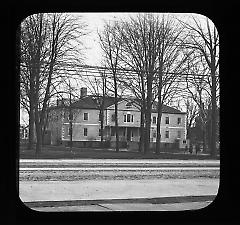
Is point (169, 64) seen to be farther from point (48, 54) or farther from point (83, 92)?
point (48, 54)

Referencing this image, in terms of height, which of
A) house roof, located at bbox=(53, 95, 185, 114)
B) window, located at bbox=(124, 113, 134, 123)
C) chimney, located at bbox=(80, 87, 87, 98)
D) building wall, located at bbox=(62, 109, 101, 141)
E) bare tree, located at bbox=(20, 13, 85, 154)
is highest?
bare tree, located at bbox=(20, 13, 85, 154)

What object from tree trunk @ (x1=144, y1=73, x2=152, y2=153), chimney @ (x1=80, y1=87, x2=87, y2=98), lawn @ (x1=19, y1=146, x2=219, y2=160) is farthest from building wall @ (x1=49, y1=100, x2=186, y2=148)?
lawn @ (x1=19, y1=146, x2=219, y2=160)

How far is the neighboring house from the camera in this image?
649cm

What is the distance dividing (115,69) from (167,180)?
9.26ft

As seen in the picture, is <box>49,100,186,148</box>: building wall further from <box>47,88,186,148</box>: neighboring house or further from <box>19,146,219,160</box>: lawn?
<box>19,146,219,160</box>: lawn

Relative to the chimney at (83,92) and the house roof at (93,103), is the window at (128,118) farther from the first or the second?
the chimney at (83,92)

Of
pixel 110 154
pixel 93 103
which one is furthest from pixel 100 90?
Answer: pixel 110 154

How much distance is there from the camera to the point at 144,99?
7.30m

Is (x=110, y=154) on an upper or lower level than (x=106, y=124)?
lower

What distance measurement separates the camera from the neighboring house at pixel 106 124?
21.3 ft

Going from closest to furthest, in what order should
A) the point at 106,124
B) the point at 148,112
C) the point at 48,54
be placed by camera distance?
the point at 148,112
the point at 106,124
the point at 48,54

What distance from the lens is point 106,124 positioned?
24.5 feet
